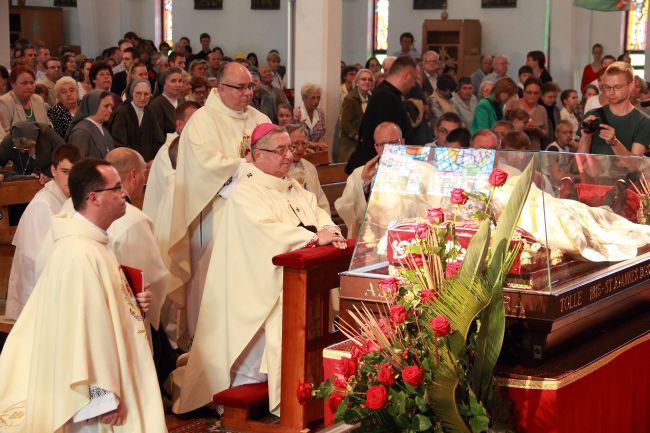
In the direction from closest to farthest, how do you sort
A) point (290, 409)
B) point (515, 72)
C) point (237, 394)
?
point (290, 409), point (237, 394), point (515, 72)

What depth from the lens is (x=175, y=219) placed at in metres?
7.24

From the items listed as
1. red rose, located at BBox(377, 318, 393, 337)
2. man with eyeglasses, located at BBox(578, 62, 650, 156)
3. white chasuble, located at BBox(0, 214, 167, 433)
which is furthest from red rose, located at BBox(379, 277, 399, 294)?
man with eyeglasses, located at BBox(578, 62, 650, 156)

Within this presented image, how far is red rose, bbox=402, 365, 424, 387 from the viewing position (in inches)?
143

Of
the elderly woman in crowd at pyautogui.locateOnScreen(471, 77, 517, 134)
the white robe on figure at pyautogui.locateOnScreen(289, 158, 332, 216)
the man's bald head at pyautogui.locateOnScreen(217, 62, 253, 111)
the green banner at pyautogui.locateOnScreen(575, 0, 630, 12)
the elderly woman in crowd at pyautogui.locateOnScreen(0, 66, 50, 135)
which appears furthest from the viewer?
the green banner at pyautogui.locateOnScreen(575, 0, 630, 12)

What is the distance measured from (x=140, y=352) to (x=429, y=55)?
35.8 feet

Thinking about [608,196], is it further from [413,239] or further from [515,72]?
[515,72]

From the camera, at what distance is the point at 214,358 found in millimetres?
6020

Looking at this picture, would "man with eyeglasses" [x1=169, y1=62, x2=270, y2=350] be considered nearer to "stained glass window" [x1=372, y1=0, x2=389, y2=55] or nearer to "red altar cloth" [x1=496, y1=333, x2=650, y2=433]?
"red altar cloth" [x1=496, y1=333, x2=650, y2=433]

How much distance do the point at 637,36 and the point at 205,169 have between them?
635 inches

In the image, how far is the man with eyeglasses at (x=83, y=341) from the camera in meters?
4.36

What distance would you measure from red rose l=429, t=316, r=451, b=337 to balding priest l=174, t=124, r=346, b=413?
6.67 feet

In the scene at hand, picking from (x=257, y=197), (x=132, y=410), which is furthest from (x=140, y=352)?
(x=257, y=197)

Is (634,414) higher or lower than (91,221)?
lower

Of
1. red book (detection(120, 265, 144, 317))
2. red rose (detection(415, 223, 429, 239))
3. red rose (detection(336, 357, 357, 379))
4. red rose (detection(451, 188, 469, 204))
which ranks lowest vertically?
red rose (detection(336, 357, 357, 379))
